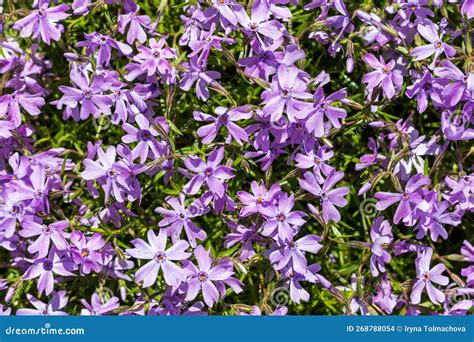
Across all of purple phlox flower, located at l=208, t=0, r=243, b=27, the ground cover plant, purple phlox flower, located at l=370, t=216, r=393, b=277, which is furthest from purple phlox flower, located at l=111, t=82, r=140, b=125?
purple phlox flower, located at l=370, t=216, r=393, b=277

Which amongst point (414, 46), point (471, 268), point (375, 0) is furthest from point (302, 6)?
point (471, 268)

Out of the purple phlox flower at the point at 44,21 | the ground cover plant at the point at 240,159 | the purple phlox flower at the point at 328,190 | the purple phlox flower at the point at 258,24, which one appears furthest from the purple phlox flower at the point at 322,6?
the purple phlox flower at the point at 44,21

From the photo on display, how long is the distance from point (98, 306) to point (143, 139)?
22.1 inches

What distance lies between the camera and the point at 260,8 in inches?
73.3

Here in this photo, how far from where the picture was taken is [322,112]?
186 cm

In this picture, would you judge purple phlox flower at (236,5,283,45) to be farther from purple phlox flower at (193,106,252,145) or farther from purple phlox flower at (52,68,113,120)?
purple phlox flower at (52,68,113,120)

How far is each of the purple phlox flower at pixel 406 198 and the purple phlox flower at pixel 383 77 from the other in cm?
27

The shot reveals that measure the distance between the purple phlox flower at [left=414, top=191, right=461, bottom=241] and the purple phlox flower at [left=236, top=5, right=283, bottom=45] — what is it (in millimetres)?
670

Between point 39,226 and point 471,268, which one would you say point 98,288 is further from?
point 471,268

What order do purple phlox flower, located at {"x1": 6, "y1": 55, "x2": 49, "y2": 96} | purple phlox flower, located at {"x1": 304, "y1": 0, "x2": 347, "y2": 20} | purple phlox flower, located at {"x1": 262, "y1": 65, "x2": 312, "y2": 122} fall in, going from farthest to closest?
purple phlox flower, located at {"x1": 6, "y1": 55, "x2": 49, "y2": 96} < purple phlox flower, located at {"x1": 304, "y1": 0, "x2": 347, "y2": 20} < purple phlox flower, located at {"x1": 262, "y1": 65, "x2": 312, "y2": 122}

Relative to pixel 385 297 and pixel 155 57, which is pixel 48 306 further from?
pixel 385 297

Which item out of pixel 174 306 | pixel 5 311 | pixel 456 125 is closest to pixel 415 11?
pixel 456 125

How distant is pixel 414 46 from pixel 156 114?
88 cm

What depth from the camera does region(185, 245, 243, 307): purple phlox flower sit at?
1.87 metres
